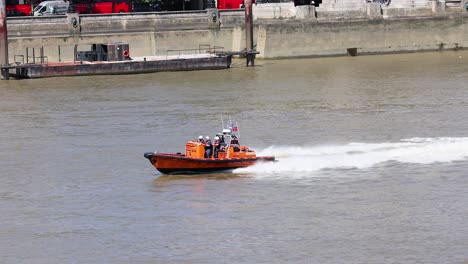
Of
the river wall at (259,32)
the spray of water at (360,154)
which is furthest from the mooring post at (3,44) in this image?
the spray of water at (360,154)

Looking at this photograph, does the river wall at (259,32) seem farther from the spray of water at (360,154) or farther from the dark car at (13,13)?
the spray of water at (360,154)

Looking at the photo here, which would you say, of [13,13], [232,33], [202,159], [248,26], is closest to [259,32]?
[232,33]

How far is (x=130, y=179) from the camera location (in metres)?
30.0

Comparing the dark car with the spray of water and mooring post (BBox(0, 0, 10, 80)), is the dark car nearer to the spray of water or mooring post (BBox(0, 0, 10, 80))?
mooring post (BBox(0, 0, 10, 80))

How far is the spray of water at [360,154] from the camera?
31.0 m

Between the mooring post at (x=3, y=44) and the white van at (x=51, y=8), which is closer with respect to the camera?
the mooring post at (x=3, y=44)

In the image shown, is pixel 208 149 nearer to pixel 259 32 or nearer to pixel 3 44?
pixel 3 44

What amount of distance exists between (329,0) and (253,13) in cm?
508

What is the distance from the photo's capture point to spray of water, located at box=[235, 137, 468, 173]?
31.0 metres

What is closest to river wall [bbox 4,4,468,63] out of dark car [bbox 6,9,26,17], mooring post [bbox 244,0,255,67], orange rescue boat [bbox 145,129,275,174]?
mooring post [bbox 244,0,255,67]

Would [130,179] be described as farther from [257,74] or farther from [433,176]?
[257,74]

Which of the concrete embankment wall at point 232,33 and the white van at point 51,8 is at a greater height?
the white van at point 51,8

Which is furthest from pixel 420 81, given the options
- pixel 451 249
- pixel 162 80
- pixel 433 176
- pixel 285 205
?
pixel 451 249

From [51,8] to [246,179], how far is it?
3880cm
